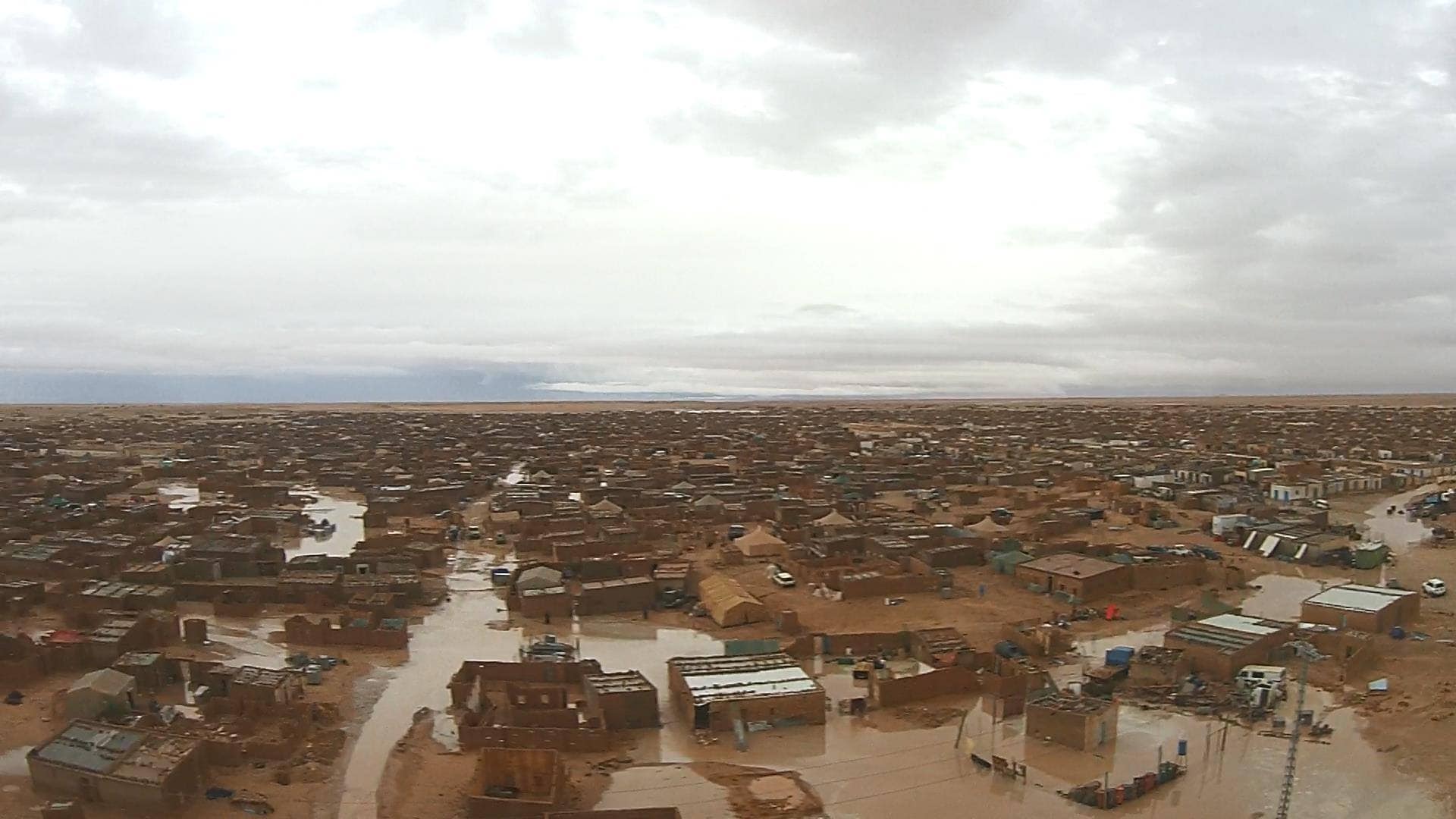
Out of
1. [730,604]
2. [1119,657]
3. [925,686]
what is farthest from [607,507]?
[1119,657]

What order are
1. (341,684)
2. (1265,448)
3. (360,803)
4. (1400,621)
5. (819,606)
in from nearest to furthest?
(360,803)
(341,684)
(1400,621)
(819,606)
(1265,448)

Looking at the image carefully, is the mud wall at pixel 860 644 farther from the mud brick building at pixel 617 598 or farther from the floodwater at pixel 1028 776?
the mud brick building at pixel 617 598

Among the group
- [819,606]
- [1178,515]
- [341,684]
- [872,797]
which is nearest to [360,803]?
[341,684]

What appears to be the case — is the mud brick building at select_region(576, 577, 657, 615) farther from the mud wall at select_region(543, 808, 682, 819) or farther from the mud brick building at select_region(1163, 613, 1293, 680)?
the mud brick building at select_region(1163, 613, 1293, 680)

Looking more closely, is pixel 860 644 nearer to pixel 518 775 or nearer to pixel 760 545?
pixel 518 775

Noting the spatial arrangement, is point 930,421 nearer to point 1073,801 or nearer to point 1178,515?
point 1178,515

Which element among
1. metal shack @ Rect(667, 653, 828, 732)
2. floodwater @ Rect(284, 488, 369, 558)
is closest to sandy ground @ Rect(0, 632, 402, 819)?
metal shack @ Rect(667, 653, 828, 732)
